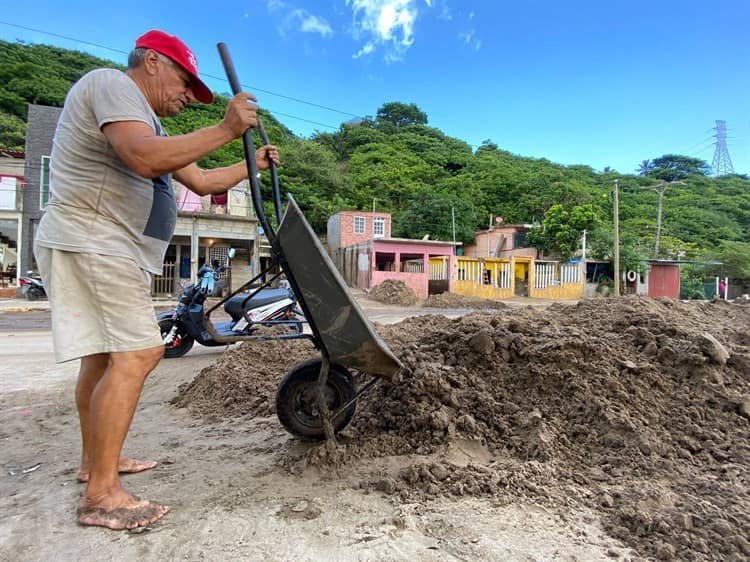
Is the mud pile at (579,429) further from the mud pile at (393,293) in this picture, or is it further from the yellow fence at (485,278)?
the yellow fence at (485,278)

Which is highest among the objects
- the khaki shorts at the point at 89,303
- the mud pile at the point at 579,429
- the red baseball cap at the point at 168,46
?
the red baseball cap at the point at 168,46

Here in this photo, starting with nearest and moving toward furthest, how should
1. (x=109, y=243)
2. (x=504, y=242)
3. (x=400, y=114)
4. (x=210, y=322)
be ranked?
(x=109, y=243), (x=210, y=322), (x=504, y=242), (x=400, y=114)

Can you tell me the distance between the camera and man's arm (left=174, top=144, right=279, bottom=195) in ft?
6.03

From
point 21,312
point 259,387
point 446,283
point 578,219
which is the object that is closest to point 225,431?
point 259,387

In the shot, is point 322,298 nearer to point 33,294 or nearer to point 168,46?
point 168,46

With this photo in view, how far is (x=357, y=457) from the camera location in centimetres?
180

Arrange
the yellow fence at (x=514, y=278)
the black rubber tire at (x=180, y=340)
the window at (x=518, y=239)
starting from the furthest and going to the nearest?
the window at (x=518, y=239) < the yellow fence at (x=514, y=278) < the black rubber tire at (x=180, y=340)

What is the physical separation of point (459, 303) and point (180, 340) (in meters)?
13.3

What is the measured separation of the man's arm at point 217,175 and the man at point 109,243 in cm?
29

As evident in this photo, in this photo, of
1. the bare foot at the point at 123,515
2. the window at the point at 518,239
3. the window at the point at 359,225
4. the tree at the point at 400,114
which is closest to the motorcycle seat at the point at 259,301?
the bare foot at the point at 123,515

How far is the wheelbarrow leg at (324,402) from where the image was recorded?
1.75m

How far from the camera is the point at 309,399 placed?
6.35ft

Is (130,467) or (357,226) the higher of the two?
(357,226)

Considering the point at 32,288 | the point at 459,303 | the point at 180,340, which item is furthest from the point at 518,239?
the point at 180,340
